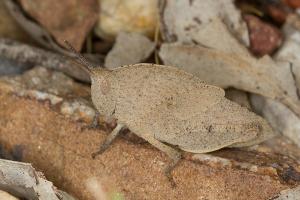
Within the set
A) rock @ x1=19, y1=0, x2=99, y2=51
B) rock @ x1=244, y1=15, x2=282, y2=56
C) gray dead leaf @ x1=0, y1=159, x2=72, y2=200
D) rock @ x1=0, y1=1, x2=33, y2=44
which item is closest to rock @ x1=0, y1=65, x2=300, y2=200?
gray dead leaf @ x1=0, y1=159, x2=72, y2=200

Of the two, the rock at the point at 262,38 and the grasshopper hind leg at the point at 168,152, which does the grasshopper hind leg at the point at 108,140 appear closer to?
the grasshopper hind leg at the point at 168,152

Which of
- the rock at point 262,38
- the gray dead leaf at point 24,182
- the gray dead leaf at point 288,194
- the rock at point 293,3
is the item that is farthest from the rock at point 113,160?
the rock at point 293,3

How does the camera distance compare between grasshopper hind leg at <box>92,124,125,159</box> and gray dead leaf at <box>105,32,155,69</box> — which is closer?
grasshopper hind leg at <box>92,124,125,159</box>

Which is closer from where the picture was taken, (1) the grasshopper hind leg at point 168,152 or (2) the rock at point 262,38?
(1) the grasshopper hind leg at point 168,152

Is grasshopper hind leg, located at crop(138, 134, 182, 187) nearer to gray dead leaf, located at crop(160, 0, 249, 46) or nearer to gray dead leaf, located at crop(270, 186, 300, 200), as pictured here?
gray dead leaf, located at crop(270, 186, 300, 200)

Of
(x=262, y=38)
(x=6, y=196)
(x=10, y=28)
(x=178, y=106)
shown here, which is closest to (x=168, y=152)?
(x=178, y=106)

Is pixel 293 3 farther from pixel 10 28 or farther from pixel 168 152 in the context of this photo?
pixel 10 28

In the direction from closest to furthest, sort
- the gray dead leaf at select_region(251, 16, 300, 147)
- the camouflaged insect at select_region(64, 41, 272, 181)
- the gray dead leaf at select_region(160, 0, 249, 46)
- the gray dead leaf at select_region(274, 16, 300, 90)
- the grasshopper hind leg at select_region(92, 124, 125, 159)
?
1. the camouflaged insect at select_region(64, 41, 272, 181)
2. the grasshopper hind leg at select_region(92, 124, 125, 159)
3. the gray dead leaf at select_region(251, 16, 300, 147)
4. the gray dead leaf at select_region(274, 16, 300, 90)
5. the gray dead leaf at select_region(160, 0, 249, 46)
